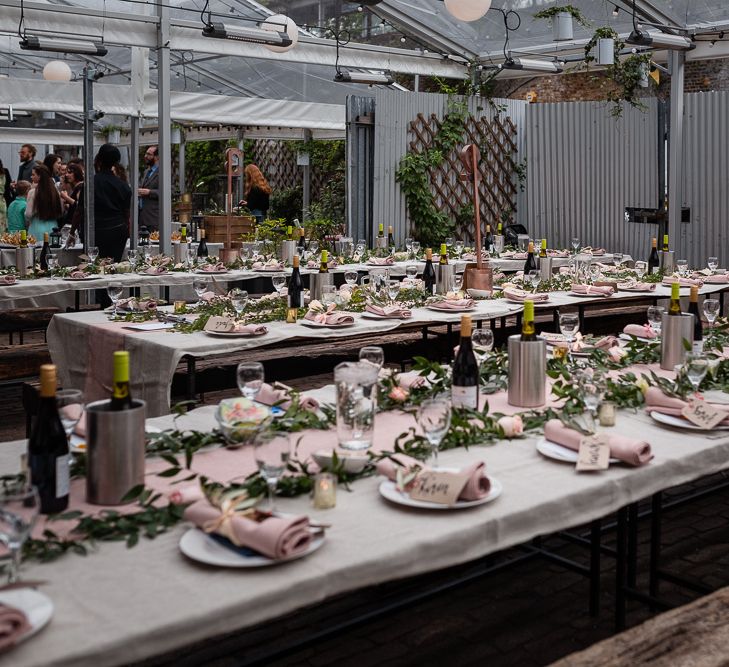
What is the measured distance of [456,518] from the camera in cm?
174

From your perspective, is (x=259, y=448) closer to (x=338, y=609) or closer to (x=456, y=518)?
(x=456, y=518)

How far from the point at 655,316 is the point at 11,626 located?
9.16ft

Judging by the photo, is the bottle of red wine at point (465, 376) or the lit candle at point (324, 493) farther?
the bottle of red wine at point (465, 376)

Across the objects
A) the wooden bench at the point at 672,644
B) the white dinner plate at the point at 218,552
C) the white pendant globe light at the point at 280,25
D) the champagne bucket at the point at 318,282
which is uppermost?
the white pendant globe light at the point at 280,25

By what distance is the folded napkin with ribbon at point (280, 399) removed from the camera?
2.51 meters

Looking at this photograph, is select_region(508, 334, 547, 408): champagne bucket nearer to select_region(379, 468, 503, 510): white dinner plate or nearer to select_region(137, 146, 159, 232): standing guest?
select_region(379, 468, 503, 510): white dinner plate

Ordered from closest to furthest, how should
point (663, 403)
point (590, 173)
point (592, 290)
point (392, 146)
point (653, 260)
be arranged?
point (663, 403) < point (592, 290) < point (653, 260) < point (392, 146) < point (590, 173)

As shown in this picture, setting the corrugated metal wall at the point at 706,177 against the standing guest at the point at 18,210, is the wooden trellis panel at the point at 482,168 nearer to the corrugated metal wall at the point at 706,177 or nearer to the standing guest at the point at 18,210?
the corrugated metal wall at the point at 706,177

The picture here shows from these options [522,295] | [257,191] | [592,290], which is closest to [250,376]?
[522,295]

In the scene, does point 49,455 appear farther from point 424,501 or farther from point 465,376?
point 465,376

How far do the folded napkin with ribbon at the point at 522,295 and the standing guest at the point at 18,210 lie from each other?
7.04 m

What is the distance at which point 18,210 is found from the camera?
34.3 feet

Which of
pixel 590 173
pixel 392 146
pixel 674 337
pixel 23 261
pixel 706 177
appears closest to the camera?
pixel 674 337

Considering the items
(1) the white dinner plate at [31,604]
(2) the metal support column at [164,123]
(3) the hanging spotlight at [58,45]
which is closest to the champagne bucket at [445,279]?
(3) the hanging spotlight at [58,45]
